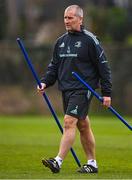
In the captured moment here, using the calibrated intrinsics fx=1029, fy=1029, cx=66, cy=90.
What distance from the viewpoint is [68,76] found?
12.5 meters

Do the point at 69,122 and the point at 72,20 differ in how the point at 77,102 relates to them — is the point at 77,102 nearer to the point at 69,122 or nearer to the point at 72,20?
the point at 69,122

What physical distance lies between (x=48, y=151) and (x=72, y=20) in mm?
4485

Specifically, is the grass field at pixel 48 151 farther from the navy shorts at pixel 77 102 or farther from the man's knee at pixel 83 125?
the navy shorts at pixel 77 102

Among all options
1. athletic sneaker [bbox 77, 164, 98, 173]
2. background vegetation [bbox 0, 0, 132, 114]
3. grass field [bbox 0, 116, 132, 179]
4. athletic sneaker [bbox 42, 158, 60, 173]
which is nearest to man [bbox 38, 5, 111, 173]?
athletic sneaker [bbox 77, 164, 98, 173]

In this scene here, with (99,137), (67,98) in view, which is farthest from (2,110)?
(67,98)

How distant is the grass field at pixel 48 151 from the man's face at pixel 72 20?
5.79 feet

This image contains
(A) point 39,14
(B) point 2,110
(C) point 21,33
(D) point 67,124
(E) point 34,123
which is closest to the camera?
(D) point 67,124

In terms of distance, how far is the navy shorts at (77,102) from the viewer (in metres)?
12.4

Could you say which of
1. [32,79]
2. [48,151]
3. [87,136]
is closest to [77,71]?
[87,136]

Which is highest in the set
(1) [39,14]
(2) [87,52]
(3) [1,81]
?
(2) [87,52]

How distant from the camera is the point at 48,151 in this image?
1655 centimetres

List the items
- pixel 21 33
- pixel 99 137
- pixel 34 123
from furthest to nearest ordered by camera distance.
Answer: pixel 21 33 → pixel 34 123 → pixel 99 137

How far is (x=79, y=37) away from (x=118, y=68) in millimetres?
19626

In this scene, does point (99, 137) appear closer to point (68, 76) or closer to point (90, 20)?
point (68, 76)
